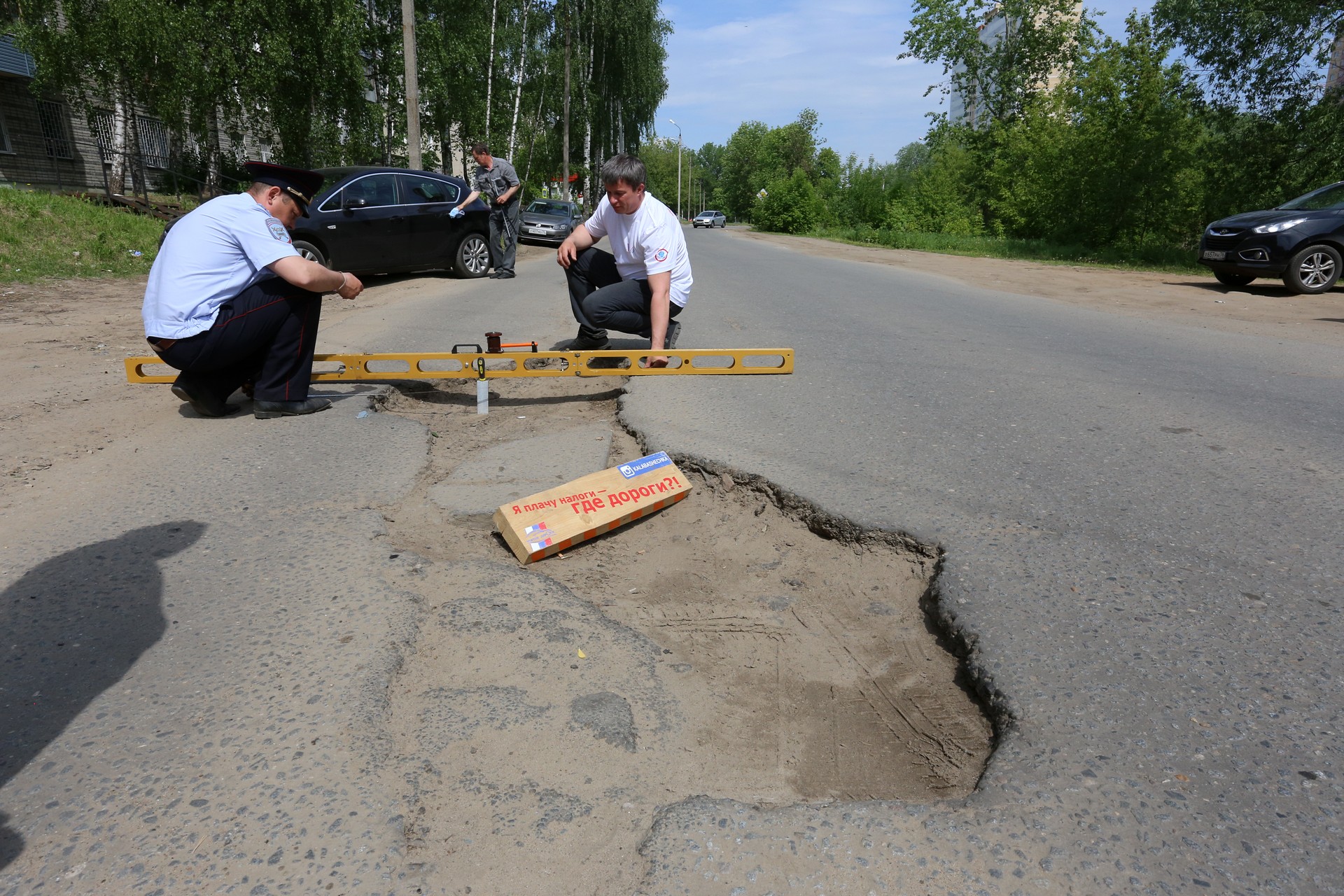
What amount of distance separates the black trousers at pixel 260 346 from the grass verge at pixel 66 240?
307 inches

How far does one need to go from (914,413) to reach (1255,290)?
1105 cm

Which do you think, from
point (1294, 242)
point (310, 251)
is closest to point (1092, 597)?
point (310, 251)

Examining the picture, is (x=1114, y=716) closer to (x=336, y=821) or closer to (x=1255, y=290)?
(x=336, y=821)

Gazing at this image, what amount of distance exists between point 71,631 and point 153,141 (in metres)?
29.1

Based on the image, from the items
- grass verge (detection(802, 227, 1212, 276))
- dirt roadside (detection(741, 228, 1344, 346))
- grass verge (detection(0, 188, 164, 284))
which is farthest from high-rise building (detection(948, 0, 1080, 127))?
grass verge (detection(0, 188, 164, 284))

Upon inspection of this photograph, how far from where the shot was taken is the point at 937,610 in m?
2.75

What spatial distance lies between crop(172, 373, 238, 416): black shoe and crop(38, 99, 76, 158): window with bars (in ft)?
80.8

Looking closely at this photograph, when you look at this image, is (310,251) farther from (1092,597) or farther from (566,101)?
(566,101)

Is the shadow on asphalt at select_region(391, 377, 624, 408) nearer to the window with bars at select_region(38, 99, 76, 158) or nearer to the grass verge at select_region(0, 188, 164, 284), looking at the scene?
the grass verge at select_region(0, 188, 164, 284)

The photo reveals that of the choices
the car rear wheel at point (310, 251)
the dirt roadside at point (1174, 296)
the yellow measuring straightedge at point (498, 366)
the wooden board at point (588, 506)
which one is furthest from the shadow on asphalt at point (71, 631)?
the dirt roadside at point (1174, 296)

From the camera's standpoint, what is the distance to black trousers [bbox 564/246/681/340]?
5.71 m

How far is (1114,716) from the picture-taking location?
2113mm

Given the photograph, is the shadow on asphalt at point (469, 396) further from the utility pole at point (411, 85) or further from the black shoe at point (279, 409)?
the utility pole at point (411, 85)

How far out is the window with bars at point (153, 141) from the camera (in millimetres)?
24938
